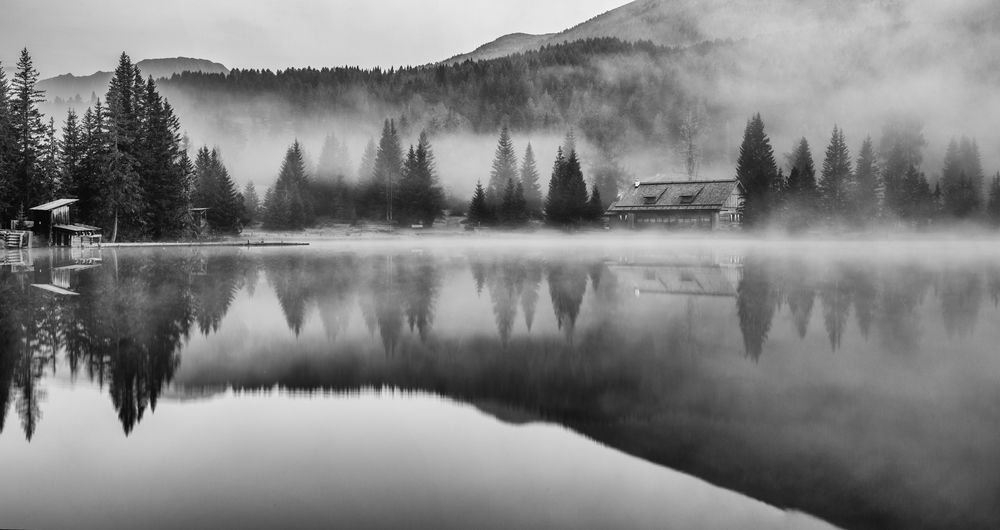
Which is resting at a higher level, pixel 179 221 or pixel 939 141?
pixel 939 141

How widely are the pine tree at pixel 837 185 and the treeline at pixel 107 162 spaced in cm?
7320

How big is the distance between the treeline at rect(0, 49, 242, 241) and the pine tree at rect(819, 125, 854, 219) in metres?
73.2

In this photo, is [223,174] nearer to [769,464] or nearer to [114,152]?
[114,152]

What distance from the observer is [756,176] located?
9175cm

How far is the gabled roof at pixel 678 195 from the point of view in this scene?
93312mm

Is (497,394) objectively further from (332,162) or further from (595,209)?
(332,162)

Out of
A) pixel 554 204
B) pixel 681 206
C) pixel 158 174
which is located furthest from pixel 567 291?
pixel 681 206

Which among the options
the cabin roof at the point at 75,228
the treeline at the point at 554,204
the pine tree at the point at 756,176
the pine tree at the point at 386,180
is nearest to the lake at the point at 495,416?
the cabin roof at the point at 75,228

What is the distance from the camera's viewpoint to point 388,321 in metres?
16.8

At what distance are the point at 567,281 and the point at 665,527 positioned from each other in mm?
21644

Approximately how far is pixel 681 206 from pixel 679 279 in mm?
68229

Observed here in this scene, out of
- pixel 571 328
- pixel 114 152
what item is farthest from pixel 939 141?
pixel 571 328

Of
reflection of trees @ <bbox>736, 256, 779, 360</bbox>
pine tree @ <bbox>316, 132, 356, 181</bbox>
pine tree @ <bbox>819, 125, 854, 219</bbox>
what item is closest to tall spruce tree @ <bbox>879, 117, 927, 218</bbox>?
pine tree @ <bbox>819, 125, 854, 219</bbox>

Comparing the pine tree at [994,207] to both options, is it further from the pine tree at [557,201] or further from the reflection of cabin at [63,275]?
the reflection of cabin at [63,275]
